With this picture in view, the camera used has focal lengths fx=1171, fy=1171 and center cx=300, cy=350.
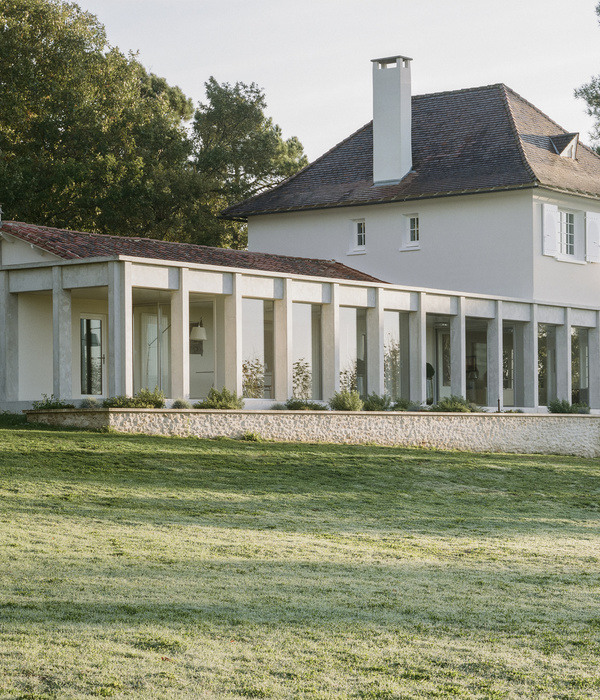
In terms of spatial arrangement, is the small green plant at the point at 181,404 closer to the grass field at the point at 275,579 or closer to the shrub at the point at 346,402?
the grass field at the point at 275,579

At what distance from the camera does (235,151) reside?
175ft

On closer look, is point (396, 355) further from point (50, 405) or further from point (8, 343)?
point (50, 405)

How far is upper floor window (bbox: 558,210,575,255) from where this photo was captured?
1374 inches

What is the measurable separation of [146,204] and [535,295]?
16.2 meters

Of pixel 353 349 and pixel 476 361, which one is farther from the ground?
pixel 353 349

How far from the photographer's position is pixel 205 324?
24953mm

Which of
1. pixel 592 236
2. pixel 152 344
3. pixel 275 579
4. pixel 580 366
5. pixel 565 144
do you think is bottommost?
pixel 275 579

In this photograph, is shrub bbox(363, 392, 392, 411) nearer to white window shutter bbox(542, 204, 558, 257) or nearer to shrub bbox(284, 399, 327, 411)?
shrub bbox(284, 399, 327, 411)

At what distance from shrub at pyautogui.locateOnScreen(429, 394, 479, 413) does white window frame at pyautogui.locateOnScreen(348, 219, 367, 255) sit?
9.81 m

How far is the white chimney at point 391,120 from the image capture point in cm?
3684

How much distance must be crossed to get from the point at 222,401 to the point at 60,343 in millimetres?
3356

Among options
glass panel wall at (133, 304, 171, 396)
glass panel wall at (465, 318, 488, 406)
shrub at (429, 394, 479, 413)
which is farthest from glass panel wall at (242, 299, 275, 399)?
glass panel wall at (465, 318, 488, 406)

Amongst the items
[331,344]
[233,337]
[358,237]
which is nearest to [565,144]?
[358,237]

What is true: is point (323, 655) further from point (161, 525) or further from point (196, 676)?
point (161, 525)
